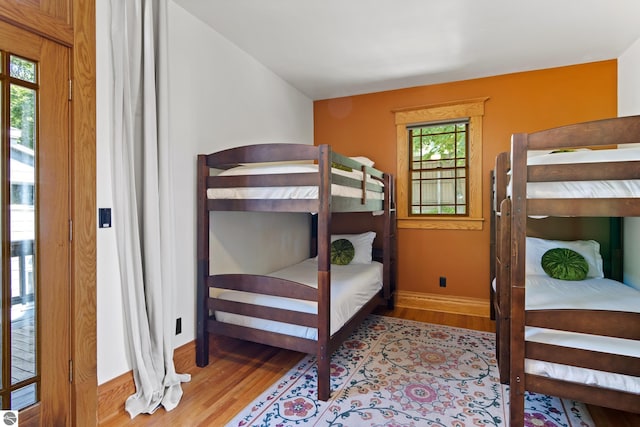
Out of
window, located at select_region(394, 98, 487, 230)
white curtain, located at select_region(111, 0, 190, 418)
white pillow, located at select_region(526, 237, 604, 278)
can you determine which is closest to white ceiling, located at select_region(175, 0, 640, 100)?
window, located at select_region(394, 98, 487, 230)

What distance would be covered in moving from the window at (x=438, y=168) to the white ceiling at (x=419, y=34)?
591mm

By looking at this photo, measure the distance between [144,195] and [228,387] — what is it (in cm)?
130

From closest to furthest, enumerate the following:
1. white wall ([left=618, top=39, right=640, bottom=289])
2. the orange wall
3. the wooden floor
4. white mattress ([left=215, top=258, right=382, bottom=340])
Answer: the wooden floor < white mattress ([left=215, top=258, right=382, bottom=340]) < white wall ([left=618, top=39, right=640, bottom=289]) < the orange wall

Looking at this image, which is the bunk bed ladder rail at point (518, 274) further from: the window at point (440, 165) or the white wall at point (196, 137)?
the window at point (440, 165)

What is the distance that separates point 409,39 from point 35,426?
3.37 meters

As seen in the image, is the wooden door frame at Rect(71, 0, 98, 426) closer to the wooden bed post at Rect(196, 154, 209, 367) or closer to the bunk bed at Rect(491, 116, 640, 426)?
the wooden bed post at Rect(196, 154, 209, 367)

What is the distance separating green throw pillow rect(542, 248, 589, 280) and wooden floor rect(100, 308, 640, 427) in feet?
2.49

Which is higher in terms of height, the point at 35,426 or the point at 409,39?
the point at 409,39

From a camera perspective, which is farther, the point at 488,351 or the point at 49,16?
the point at 488,351

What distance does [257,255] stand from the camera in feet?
10.3

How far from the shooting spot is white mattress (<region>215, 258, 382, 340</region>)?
216 cm

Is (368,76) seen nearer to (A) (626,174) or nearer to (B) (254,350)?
(A) (626,174)

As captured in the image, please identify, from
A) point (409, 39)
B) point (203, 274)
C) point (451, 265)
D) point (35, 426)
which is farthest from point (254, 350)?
point (409, 39)

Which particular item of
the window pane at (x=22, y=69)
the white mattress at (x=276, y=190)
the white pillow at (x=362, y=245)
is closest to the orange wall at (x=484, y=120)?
the white pillow at (x=362, y=245)
